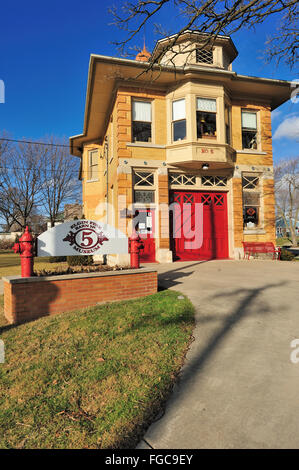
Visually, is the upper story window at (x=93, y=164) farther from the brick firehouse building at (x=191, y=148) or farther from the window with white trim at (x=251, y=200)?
the window with white trim at (x=251, y=200)

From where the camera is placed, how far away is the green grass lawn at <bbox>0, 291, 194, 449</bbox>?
79.3 inches

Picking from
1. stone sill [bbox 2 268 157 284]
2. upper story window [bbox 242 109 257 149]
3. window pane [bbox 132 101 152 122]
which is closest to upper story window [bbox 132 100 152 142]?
window pane [bbox 132 101 152 122]

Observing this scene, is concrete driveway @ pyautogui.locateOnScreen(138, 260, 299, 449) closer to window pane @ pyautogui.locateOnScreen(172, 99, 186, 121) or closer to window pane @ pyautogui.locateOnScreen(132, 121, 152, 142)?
window pane @ pyautogui.locateOnScreen(132, 121, 152, 142)

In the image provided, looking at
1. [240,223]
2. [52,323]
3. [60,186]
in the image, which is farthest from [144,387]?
[60,186]

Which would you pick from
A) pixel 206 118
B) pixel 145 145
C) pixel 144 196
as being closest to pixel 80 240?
pixel 144 196

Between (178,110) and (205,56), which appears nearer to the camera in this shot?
(178,110)

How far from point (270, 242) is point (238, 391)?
440 inches

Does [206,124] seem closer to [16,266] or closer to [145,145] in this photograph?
[145,145]

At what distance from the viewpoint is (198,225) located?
39.1 ft

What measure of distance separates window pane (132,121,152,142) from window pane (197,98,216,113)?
232 cm

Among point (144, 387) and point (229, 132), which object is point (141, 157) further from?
point (144, 387)

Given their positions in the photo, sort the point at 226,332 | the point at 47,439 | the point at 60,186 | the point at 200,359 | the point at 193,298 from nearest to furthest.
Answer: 1. the point at 47,439
2. the point at 200,359
3. the point at 226,332
4. the point at 193,298
5. the point at 60,186

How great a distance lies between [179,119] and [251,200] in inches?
204

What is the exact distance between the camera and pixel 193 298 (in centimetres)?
510
